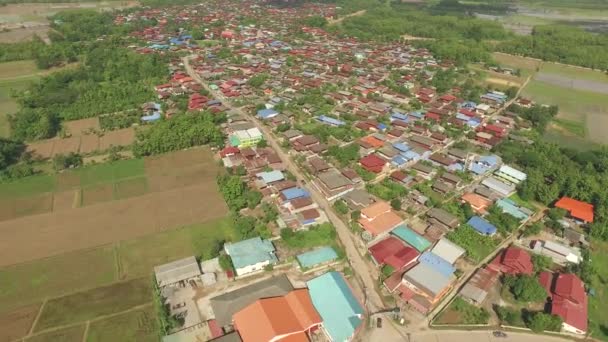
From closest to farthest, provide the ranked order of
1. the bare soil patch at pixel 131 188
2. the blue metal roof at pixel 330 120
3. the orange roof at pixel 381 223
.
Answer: the orange roof at pixel 381 223 → the bare soil patch at pixel 131 188 → the blue metal roof at pixel 330 120

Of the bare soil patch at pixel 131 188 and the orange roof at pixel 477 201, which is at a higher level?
the orange roof at pixel 477 201

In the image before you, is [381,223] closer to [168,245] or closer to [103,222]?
[168,245]

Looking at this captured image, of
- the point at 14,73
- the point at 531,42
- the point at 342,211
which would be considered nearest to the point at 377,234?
the point at 342,211

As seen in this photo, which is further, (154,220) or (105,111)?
(105,111)

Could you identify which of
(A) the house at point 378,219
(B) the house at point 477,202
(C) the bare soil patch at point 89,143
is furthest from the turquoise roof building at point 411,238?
(C) the bare soil patch at point 89,143

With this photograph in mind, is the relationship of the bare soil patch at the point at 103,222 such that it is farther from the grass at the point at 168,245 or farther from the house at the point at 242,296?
the house at the point at 242,296

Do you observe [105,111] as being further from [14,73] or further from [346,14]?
[346,14]

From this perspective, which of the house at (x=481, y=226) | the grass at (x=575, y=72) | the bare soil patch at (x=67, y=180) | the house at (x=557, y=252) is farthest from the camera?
the grass at (x=575, y=72)

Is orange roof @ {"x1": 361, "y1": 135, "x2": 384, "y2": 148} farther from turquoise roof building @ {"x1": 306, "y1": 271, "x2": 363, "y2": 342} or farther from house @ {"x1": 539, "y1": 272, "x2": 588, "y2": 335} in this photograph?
house @ {"x1": 539, "y1": 272, "x2": 588, "y2": 335}
